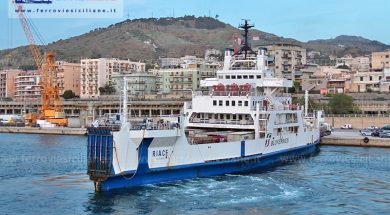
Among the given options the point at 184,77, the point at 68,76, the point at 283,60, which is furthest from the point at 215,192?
the point at 68,76

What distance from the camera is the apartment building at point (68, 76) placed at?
136m

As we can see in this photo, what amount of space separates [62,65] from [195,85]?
1688 inches

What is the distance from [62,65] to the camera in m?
136

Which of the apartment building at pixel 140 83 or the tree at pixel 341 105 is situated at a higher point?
the apartment building at pixel 140 83

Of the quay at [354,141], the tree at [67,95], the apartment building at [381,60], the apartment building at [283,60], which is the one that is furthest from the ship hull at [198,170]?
the tree at [67,95]

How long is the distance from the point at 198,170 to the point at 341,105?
5245cm

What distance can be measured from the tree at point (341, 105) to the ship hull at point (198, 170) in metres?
39.6

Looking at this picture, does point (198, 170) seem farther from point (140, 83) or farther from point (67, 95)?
point (67, 95)

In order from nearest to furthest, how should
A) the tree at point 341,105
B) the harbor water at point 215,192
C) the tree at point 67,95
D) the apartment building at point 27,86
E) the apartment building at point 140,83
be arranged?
the harbor water at point 215,192 → the tree at point 341,105 → the apartment building at point 140,83 → the tree at point 67,95 → the apartment building at point 27,86

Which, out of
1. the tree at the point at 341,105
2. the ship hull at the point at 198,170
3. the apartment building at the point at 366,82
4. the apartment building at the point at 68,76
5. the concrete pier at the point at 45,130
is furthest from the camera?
the apartment building at the point at 68,76

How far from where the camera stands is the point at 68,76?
137875 mm

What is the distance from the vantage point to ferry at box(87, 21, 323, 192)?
26.8m

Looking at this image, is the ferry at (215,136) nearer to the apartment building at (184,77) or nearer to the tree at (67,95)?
the apartment building at (184,77)

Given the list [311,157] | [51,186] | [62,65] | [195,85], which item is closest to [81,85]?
[62,65]
